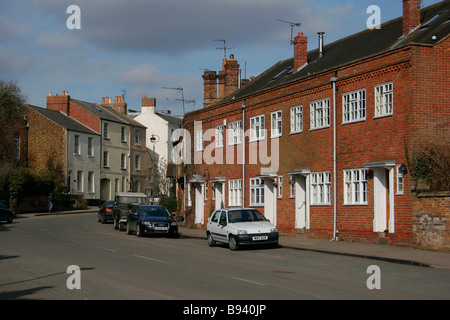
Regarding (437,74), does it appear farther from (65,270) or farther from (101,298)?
(101,298)

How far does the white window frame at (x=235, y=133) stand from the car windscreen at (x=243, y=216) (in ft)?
37.2

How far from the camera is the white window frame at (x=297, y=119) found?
30.2 meters

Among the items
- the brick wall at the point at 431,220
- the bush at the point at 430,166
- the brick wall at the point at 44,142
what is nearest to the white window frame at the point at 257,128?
the bush at the point at 430,166

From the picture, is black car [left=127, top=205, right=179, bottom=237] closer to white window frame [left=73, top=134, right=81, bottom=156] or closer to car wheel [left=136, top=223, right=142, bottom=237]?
car wheel [left=136, top=223, right=142, bottom=237]

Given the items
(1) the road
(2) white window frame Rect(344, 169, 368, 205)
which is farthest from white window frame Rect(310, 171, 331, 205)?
(1) the road

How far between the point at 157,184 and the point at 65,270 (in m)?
47.4

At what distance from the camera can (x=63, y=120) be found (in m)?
65.8

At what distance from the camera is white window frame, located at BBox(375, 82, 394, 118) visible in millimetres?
24062

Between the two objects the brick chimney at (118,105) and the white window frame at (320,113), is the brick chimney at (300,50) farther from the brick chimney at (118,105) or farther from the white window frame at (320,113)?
the brick chimney at (118,105)

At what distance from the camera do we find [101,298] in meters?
11.3

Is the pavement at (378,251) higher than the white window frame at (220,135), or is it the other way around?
the white window frame at (220,135)

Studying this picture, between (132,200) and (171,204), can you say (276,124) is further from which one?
(171,204)

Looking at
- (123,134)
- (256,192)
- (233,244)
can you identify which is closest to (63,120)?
(123,134)

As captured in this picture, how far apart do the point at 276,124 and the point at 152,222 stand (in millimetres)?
8102
